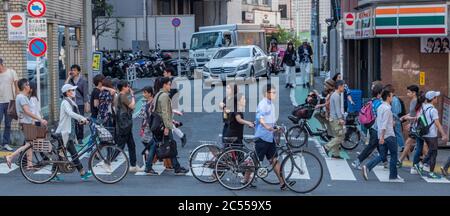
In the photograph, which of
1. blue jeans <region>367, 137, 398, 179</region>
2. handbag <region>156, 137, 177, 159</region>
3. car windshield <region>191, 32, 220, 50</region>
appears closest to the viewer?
blue jeans <region>367, 137, 398, 179</region>

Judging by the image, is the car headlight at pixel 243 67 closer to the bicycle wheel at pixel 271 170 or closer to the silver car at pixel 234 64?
the silver car at pixel 234 64

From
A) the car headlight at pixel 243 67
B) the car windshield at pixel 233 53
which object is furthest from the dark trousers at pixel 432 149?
the car windshield at pixel 233 53

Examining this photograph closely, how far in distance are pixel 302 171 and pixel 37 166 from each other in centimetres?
431

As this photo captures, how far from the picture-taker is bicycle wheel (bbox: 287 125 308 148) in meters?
17.1

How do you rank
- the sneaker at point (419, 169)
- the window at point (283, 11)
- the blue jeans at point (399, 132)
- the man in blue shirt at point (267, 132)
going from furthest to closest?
the window at point (283, 11)
the blue jeans at point (399, 132)
the sneaker at point (419, 169)
the man in blue shirt at point (267, 132)

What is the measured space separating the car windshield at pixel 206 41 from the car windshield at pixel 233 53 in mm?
3944

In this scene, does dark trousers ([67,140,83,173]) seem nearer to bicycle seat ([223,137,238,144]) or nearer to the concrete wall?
bicycle seat ([223,137,238,144])

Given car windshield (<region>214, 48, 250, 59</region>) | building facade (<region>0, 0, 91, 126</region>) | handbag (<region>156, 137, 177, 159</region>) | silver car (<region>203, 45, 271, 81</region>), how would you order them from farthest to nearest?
car windshield (<region>214, 48, 250, 59</region>), silver car (<region>203, 45, 271, 81</region>), building facade (<region>0, 0, 91, 126</region>), handbag (<region>156, 137, 177, 159</region>)

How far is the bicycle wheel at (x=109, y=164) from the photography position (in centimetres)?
1277

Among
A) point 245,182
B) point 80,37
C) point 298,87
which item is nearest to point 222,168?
point 245,182

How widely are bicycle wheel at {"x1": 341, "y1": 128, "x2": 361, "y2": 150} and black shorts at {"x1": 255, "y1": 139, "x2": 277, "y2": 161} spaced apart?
5.30 meters

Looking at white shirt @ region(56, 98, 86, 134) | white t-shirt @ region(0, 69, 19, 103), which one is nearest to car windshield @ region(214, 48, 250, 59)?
white t-shirt @ region(0, 69, 19, 103)

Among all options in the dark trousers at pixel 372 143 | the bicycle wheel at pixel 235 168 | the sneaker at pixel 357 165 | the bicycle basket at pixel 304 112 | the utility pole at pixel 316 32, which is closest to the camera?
the bicycle wheel at pixel 235 168

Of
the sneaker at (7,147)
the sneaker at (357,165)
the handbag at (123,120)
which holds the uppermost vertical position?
the handbag at (123,120)
